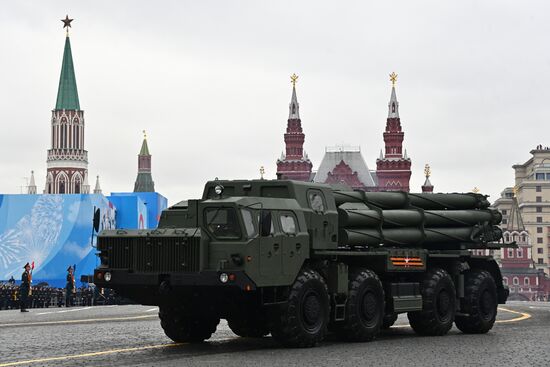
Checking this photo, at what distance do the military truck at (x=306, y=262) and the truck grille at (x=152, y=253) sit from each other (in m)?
0.02

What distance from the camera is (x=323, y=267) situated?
618 inches

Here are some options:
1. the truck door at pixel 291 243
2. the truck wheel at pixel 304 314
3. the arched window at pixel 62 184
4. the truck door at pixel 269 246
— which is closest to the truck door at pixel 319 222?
the truck door at pixel 291 243

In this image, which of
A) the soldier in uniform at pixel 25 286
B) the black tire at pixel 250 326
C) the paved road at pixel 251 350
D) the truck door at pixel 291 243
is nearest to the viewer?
the paved road at pixel 251 350

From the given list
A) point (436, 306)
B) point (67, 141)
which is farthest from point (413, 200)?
point (67, 141)

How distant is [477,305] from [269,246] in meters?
6.15

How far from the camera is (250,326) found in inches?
605

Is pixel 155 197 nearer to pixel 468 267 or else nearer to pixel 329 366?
pixel 468 267

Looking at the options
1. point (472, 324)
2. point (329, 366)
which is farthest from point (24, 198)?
point (329, 366)

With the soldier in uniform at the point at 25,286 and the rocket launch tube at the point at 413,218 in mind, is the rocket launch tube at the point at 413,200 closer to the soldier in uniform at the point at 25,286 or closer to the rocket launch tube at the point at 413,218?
the rocket launch tube at the point at 413,218

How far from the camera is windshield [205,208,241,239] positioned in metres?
14.2

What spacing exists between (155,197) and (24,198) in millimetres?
14519

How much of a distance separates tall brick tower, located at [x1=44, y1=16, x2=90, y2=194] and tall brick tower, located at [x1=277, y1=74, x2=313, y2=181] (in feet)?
127

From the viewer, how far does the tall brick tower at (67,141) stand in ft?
584

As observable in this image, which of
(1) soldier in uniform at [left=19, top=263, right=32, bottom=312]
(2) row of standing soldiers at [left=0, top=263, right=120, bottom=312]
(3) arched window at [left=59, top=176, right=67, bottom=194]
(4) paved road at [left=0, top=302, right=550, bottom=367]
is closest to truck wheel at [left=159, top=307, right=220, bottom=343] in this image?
(4) paved road at [left=0, top=302, right=550, bottom=367]
